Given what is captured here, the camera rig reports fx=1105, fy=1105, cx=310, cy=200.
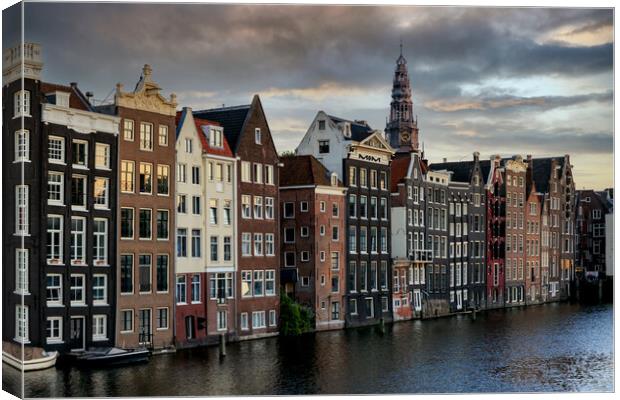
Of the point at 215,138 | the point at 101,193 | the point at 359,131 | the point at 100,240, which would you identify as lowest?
the point at 100,240

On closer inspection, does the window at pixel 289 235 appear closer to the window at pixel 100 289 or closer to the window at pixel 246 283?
the window at pixel 246 283

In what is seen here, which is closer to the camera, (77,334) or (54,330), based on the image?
(54,330)

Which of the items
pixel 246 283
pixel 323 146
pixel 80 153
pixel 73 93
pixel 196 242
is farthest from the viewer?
pixel 323 146

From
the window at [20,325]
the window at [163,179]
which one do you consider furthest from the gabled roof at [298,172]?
the window at [20,325]

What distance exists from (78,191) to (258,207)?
40.5 ft

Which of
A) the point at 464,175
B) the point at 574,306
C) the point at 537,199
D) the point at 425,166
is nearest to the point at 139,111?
the point at 425,166

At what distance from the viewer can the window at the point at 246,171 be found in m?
47.3

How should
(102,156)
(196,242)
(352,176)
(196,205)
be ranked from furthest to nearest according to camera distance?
(352,176) → (196,242) → (196,205) → (102,156)

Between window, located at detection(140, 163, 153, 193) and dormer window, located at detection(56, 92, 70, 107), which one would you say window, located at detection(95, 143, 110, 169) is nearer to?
window, located at detection(140, 163, 153, 193)

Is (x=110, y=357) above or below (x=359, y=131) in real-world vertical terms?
below

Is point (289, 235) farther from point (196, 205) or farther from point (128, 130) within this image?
point (128, 130)

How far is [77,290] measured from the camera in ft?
123

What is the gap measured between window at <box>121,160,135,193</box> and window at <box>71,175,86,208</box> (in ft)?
6.13

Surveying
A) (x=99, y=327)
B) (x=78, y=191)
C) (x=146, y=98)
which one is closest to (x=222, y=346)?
(x=99, y=327)
